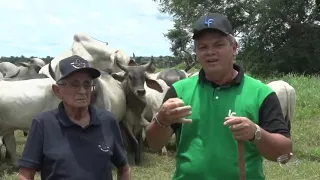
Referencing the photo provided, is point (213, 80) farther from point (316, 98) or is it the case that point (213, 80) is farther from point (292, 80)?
point (292, 80)

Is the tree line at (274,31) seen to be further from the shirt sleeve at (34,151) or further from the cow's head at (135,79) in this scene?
the shirt sleeve at (34,151)

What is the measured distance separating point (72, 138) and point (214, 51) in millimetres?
923

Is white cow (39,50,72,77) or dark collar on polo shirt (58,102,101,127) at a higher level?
dark collar on polo shirt (58,102,101,127)

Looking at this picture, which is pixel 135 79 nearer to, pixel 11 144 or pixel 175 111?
pixel 11 144

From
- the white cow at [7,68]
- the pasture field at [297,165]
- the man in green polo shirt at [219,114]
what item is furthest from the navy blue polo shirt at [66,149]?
the white cow at [7,68]

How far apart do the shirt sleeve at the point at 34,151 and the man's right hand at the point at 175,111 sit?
2.41 ft

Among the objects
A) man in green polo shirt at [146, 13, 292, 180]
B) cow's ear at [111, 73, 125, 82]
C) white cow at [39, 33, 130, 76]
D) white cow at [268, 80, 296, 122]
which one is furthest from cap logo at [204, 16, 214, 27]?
white cow at [39, 33, 130, 76]

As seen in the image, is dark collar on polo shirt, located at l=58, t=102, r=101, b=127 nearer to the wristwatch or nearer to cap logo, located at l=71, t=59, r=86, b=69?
cap logo, located at l=71, t=59, r=86, b=69

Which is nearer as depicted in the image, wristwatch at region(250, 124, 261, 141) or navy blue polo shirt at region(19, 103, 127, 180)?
wristwatch at region(250, 124, 261, 141)

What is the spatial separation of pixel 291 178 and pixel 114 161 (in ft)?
16.7

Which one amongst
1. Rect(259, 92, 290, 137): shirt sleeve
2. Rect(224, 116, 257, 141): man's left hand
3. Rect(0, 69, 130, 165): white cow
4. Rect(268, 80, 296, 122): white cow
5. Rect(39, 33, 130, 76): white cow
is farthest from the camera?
Rect(39, 33, 130, 76): white cow

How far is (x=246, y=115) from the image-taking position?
8.85 ft

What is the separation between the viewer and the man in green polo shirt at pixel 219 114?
2.68 meters

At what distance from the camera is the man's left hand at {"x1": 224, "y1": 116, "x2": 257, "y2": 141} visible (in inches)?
95.5
